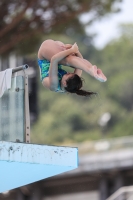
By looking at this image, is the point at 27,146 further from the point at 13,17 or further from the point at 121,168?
the point at 121,168

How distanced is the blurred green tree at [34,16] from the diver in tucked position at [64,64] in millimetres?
12656

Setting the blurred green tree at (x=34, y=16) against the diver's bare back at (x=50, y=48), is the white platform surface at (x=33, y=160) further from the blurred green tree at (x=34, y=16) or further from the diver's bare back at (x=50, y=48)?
the blurred green tree at (x=34, y=16)

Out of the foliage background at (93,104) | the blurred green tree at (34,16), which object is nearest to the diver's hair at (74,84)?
the blurred green tree at (34,16)

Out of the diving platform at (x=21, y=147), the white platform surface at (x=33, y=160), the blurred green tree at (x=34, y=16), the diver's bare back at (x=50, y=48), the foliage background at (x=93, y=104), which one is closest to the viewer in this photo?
the white platform surface at (x=33, y=160)

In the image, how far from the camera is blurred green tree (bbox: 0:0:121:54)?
22.2 m

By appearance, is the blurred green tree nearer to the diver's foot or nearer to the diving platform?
the diving platform

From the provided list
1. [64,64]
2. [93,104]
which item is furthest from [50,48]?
Result: [93,104]

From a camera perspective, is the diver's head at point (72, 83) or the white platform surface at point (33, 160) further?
the diver's head at point (72, 83)

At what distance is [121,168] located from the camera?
2720cm

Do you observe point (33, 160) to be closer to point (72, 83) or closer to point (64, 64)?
point (72, 83)

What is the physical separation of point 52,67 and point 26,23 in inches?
593

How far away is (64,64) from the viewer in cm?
903

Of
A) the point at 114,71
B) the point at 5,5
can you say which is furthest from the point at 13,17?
the point at 114,71

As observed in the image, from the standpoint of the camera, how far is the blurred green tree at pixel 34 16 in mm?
22202
